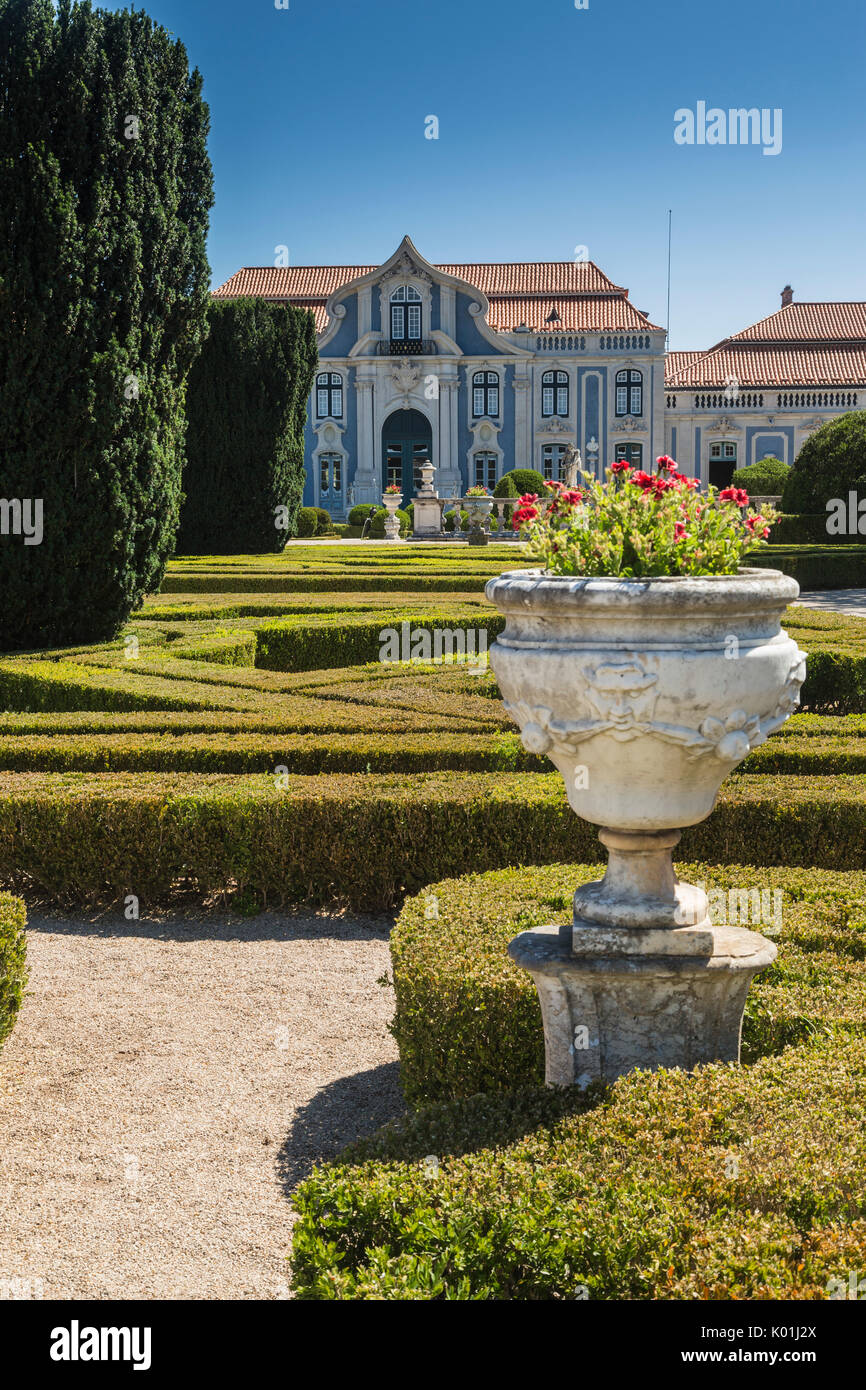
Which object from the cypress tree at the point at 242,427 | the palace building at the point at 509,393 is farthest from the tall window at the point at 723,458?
the cypress tree at the point at 242,427

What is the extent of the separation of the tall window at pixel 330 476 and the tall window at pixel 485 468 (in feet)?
14.8

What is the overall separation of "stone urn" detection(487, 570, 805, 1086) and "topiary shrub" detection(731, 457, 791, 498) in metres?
31.5

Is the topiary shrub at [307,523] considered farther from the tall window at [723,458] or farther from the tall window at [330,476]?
the tall window at [723,458]

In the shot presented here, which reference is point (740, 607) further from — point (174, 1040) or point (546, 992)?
point (174, 1040)

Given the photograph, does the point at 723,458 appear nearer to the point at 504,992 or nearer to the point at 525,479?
the point at 525,479

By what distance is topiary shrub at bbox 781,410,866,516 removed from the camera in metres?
24.2

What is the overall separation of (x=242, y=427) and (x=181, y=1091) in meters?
16.4

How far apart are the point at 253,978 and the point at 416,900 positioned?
1.17 m

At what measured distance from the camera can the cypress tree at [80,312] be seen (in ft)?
30.5

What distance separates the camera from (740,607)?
2.92 metres

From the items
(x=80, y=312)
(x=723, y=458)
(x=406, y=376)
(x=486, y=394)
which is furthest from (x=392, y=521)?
(x=80, y=312)

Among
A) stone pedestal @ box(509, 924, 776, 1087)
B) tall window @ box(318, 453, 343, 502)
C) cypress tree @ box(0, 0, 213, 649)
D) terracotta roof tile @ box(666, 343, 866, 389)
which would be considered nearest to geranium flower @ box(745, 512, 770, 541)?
stone pedestal @ box(509, 924, 776, 1087)

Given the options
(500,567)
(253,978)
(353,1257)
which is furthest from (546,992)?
(500,567)

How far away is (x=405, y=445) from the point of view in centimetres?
4266
